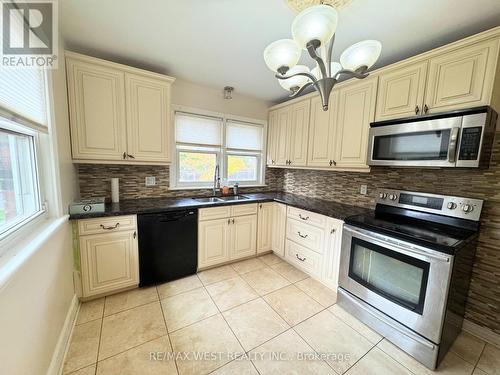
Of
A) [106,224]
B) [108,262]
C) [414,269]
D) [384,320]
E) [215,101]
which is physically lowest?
[384,320]

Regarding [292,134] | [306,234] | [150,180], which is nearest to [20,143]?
[150,180]

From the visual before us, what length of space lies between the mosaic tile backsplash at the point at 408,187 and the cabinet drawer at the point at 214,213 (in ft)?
1.82

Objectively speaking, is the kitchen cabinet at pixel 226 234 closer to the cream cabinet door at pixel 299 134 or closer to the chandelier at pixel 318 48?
the cream cabinet door at pixel 299 134

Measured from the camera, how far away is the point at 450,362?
4.88 ft

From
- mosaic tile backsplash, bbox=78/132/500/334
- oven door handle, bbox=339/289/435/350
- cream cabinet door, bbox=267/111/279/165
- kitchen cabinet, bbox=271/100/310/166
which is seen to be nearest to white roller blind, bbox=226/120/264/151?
cream cabinet door, bbox=267/111/279/165

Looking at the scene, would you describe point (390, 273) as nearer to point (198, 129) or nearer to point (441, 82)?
point (441, 82)

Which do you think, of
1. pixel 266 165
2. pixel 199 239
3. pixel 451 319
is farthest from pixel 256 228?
pixel 451 319

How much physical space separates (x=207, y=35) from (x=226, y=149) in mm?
1549

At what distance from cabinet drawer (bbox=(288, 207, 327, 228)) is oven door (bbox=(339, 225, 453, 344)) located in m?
0.35

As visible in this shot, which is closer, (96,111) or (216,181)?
(96,111)

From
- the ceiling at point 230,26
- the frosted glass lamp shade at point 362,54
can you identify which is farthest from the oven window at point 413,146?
the frosted glass lamp shade at point 362,54

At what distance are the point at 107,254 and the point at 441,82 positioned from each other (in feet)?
10.6

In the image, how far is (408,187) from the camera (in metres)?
2.09

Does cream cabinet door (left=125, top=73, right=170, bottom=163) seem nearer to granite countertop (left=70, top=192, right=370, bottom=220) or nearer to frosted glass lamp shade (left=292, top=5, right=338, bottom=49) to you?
granite countertop (left=70, top=192, right=370, bottom=220)
